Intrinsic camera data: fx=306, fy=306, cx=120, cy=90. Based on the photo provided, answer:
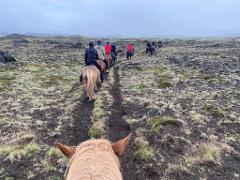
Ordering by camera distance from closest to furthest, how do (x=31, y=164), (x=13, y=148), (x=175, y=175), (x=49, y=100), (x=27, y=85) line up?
(x=175, y=175), (x=31, y=164), (x=13, y=148), (x=49, y=100), (x=27, y=85)

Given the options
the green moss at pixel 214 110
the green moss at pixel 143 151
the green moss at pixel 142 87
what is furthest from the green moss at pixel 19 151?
the green moss at pixel 142 87

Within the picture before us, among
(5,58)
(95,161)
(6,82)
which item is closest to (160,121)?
(95,161)

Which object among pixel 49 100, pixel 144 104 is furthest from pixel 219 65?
pixel 49 100

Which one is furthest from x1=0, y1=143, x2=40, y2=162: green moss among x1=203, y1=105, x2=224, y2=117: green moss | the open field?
x1=203, y1=105, x2=224, y2=117: green moss

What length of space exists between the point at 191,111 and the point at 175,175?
7079 mm

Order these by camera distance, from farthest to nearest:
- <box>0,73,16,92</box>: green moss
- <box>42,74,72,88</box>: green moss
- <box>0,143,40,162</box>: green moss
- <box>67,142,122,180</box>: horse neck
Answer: <box>42,74,72,88</box>: green moss → <box>0,73,16,92</box>: green moss → <box>0,143,40,162</box>: green moss → <box>67,142,122,180</box>: horse neck

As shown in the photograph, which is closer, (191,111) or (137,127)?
(137,127)

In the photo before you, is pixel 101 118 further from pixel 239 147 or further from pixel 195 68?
pixel 195 68

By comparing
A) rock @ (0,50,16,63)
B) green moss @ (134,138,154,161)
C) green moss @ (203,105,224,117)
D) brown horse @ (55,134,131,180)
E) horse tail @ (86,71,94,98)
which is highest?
brown horse @ (55,134,131,180)

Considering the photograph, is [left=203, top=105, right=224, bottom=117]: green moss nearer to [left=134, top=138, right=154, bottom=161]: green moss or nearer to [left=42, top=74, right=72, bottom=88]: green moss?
[left=134, top=138, right=154, bottom=161]: green moss

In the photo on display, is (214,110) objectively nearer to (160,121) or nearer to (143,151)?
(160,121)

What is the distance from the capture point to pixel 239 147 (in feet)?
39.1

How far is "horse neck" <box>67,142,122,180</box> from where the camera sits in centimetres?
340

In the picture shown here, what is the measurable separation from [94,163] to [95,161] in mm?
46
